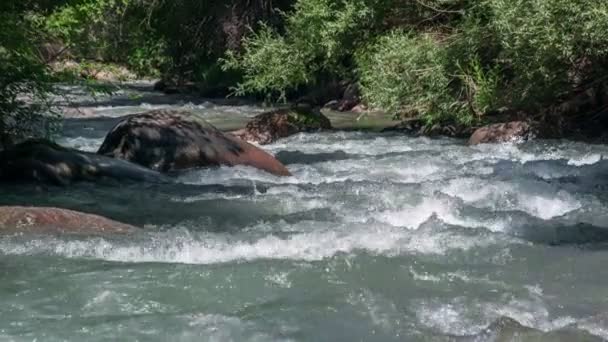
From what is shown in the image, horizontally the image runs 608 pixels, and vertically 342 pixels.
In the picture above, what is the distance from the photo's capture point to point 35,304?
21.7 feet

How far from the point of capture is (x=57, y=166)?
11945 mm

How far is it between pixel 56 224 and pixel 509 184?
5.18 m

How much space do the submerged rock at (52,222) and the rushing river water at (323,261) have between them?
27 cm

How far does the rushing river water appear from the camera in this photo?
6.15 m

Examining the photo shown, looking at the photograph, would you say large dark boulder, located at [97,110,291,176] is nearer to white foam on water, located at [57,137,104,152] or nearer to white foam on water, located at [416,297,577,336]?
white foam on water, located at [57,137,104,152]

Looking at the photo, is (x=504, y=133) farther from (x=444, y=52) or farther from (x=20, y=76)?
(x=20, y=76)

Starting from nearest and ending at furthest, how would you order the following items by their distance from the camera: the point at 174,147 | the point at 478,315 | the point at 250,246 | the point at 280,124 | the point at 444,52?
1. the point at 478,315
2. the point at 250,246
3. the point at 174,147
4. the point at 444,52
5. the point at 280,124

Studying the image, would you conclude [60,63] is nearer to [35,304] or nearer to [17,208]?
[17,208]

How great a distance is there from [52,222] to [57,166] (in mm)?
3150

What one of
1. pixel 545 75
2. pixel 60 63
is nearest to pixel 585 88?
pixel 545 75

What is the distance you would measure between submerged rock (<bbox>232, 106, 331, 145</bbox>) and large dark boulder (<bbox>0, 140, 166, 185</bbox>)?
19.2ft

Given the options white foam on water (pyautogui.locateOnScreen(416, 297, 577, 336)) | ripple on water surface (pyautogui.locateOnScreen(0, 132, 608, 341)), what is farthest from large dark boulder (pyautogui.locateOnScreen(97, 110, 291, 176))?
white foam on water (pyautogui.locateOnScreen(416, 297, 577, 336))

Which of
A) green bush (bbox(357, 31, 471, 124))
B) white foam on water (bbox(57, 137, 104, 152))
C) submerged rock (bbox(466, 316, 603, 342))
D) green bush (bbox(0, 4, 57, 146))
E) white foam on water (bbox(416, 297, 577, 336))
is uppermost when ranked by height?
green bush (bbox(0, 4, 57, 146))

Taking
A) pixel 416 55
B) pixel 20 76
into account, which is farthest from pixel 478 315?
pixel 416 55
